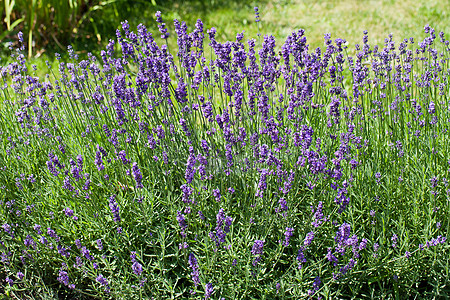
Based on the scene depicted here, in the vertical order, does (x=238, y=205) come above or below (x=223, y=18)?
below

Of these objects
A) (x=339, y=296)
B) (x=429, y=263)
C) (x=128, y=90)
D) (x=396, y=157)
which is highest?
(x=128, y=90)

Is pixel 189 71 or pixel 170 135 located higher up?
pixel 189 71

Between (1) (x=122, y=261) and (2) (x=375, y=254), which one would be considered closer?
(2) (x=375, y=254)

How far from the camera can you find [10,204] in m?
3.33

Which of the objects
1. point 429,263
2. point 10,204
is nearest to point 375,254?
point 429,263

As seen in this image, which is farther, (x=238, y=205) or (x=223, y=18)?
(x=223, y=18)

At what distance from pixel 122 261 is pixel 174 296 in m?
0.40

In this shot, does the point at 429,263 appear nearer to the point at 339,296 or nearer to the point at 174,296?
the point at 339,296

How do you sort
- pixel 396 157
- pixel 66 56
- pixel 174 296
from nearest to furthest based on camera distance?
pixel 174 296
pixel 396 157
pixel 66 56

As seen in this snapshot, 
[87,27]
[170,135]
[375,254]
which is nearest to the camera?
[375,254]

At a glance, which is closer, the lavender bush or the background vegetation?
the lavender bush

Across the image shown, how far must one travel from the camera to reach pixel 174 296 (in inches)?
112

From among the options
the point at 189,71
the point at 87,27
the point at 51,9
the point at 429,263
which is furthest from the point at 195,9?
the point at 429,263

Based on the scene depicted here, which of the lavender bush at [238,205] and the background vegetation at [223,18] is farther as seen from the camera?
the background vegetation at [223,18]
